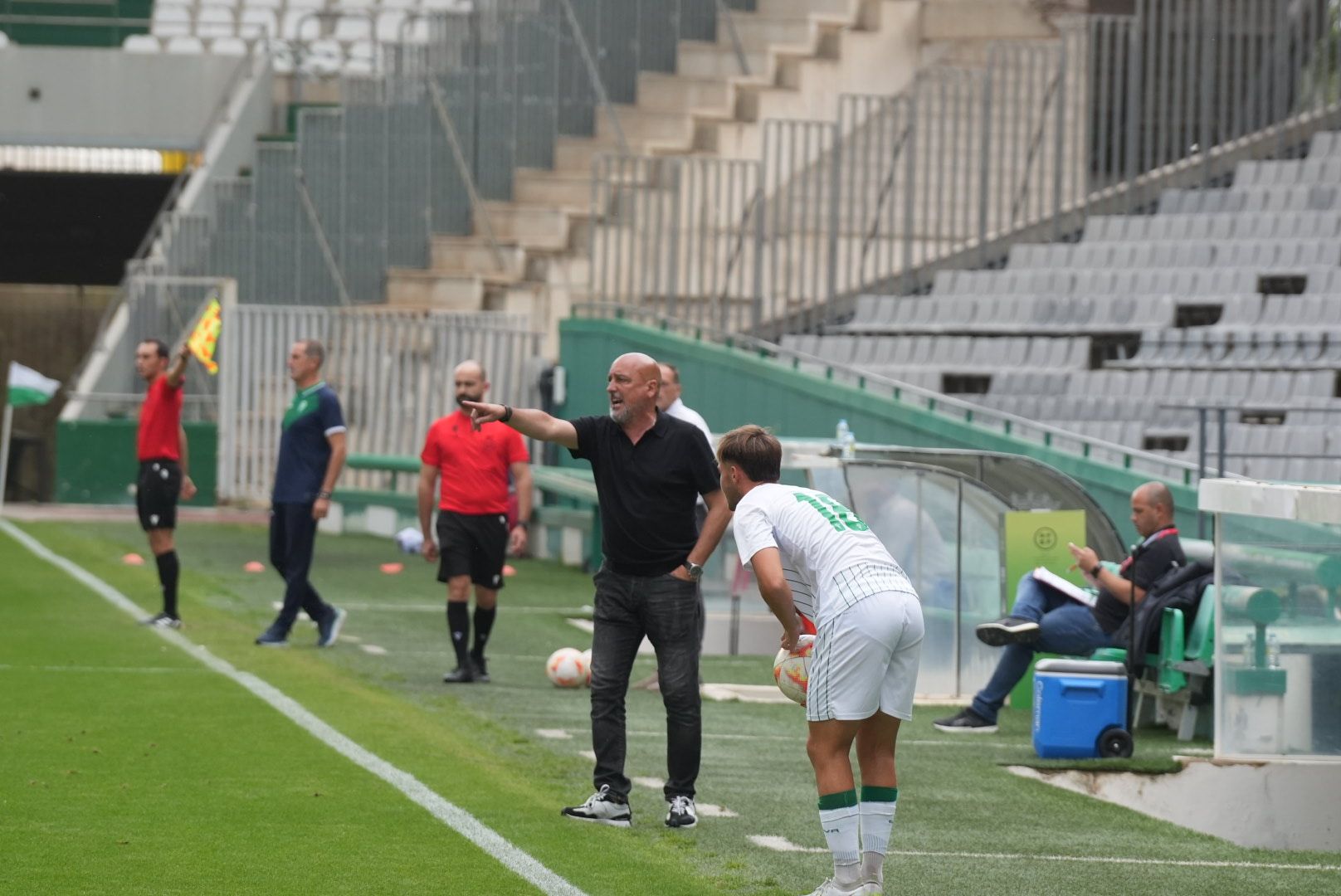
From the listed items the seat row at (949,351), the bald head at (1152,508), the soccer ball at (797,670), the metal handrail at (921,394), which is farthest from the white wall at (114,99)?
the soccer ball at (797,670)

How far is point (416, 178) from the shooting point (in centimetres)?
3070

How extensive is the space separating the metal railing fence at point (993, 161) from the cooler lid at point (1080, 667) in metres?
13.7

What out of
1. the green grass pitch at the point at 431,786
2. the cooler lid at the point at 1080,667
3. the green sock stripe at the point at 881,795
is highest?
the green sock stripe at the point at 881,795

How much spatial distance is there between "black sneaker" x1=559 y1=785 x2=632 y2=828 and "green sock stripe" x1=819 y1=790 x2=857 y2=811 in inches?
63.9

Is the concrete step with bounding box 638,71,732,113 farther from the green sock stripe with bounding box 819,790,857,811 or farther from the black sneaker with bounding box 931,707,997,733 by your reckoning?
the green sock stripe with bounding box 819,790,857,811

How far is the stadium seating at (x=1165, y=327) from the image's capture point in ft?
65.9

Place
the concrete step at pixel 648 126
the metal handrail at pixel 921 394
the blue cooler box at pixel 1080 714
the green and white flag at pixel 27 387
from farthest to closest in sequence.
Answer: the concrete step at pixel 648 126 → the green and white flag at pixel 27 387 → the metal handrail at pixel 921 394 → the blue cooler box at pixel 1080 714

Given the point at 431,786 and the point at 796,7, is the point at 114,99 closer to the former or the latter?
the point at 796,7

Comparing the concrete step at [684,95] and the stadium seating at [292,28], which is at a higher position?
the stadium seating at [292,28]

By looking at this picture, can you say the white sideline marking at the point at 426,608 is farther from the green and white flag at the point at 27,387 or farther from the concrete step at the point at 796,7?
the concrete step at the point at 796,7

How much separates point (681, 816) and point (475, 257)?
21712mm

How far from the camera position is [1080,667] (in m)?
11.3

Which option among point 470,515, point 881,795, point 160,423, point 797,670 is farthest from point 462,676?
point 881,795

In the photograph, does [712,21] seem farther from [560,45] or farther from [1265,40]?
[1265,40]
